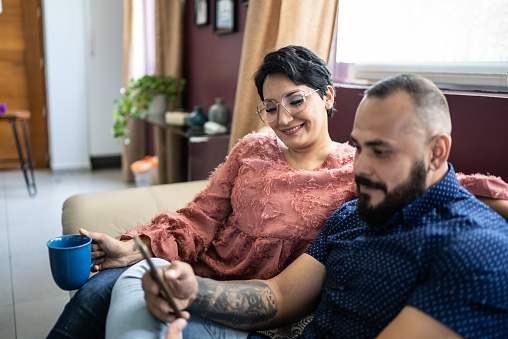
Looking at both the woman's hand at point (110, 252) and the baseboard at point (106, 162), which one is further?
the baseboard at point (106, 162)

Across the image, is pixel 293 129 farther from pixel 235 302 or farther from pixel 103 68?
pixel 103 68

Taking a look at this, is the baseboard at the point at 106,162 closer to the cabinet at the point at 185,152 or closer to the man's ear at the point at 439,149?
the cabinet at the point at 185,152

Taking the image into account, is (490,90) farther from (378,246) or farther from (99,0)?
(99,0)

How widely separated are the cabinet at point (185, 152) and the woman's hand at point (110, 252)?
4.67 feet

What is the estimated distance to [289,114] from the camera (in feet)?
4.65

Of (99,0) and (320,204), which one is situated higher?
(99,0)

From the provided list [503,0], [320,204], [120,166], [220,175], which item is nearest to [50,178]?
[120,166]

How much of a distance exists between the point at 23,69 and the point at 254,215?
14.3 ft

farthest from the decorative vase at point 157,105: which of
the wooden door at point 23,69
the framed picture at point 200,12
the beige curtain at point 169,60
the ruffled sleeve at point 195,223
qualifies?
the ruffled sleeve at point 195,223

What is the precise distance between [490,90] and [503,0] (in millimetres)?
284

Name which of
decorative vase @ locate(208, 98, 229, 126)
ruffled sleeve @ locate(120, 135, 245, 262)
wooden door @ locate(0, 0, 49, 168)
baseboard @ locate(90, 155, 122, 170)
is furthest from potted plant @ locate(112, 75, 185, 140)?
ruffled sleeve @ locate(120, 135, 245, 262)

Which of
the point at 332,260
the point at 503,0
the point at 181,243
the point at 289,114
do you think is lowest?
the point at 181,243

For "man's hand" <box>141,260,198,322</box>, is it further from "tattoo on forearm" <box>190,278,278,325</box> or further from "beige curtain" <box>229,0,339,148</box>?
"beige curtain" <box>229,0,339,148</box>

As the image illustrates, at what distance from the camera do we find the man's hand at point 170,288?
38.3 inches
